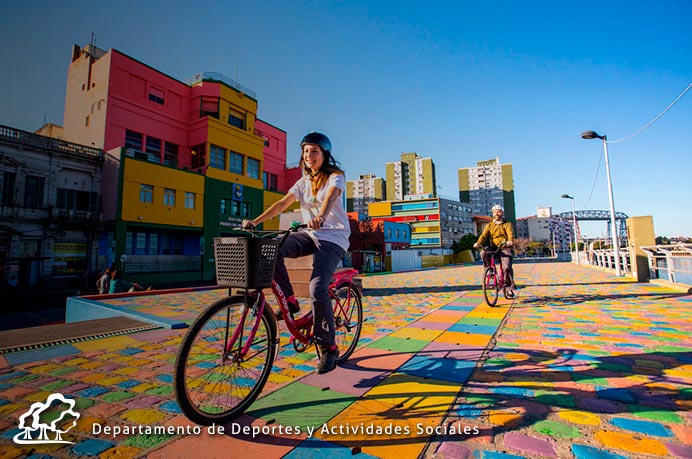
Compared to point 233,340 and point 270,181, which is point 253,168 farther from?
point 233,340

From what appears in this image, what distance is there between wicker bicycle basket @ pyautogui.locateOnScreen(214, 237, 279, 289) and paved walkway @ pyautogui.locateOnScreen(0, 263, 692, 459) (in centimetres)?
86

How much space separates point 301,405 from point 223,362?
0.60 metres

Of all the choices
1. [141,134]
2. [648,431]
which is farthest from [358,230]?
[648,431]

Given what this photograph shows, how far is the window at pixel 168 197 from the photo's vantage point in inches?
962

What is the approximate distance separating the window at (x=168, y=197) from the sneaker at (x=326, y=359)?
84.6 ft

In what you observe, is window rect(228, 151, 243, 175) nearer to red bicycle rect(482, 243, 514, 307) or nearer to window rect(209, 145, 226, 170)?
window rect(209, 145, 226, 170)

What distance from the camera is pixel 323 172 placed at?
282 cm

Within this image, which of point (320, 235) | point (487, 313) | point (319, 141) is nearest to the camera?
point (320, 235)

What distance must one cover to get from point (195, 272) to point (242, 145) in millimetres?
12507

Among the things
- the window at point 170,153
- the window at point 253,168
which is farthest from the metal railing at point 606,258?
the window at point 170,153

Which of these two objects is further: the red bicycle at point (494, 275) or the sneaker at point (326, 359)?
the red bicycle at point (494, 275)

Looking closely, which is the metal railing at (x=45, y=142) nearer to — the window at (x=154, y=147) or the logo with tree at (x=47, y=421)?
the window at (x=154, y=147)

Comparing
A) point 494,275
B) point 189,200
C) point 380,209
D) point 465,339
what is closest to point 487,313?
point 494,275

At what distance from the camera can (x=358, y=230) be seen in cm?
3547
